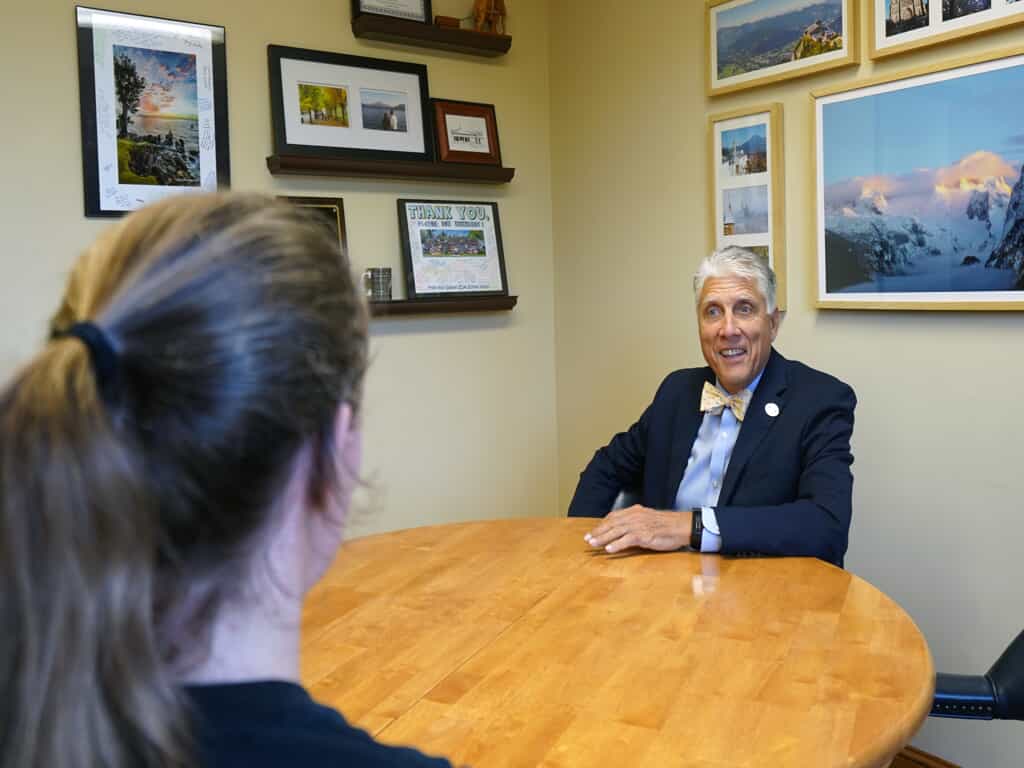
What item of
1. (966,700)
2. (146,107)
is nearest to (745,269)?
(966,700)

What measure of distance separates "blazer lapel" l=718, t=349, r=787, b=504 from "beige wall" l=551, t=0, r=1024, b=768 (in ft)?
1.60

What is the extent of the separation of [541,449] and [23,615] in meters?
3.23

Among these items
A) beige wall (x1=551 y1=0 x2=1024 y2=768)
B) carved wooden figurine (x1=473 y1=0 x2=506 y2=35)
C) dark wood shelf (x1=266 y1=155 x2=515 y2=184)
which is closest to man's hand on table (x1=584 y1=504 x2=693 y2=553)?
beige wall (x1=551 y1=0 x2=1024 y2=768)

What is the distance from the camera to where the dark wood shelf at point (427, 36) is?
3072mm

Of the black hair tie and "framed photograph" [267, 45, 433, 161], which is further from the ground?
"framed photograph" [267, 45, 433, 161]

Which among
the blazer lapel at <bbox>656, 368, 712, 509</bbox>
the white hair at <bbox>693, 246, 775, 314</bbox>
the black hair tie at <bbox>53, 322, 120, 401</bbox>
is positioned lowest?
the blazer lapel at <bbox>656, 368, 712, 509</bbox>

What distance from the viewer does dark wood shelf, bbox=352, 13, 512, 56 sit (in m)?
3.07

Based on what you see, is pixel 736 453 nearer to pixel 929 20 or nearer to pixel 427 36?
pixel 929 20

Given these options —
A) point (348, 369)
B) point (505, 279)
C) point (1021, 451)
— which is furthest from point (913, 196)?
point (348, 369)

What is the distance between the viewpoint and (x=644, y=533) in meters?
1.90

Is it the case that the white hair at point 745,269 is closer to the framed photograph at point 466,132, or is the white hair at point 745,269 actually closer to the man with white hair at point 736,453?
the man with white hair at point 736,453

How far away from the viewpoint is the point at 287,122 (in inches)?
116

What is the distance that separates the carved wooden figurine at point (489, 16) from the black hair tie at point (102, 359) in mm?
3063

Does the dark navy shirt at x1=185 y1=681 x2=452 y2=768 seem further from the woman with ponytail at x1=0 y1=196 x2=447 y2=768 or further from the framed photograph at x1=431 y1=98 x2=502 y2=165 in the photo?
the framed photograph at x1=431 y1=98 x2=502 y2=165
